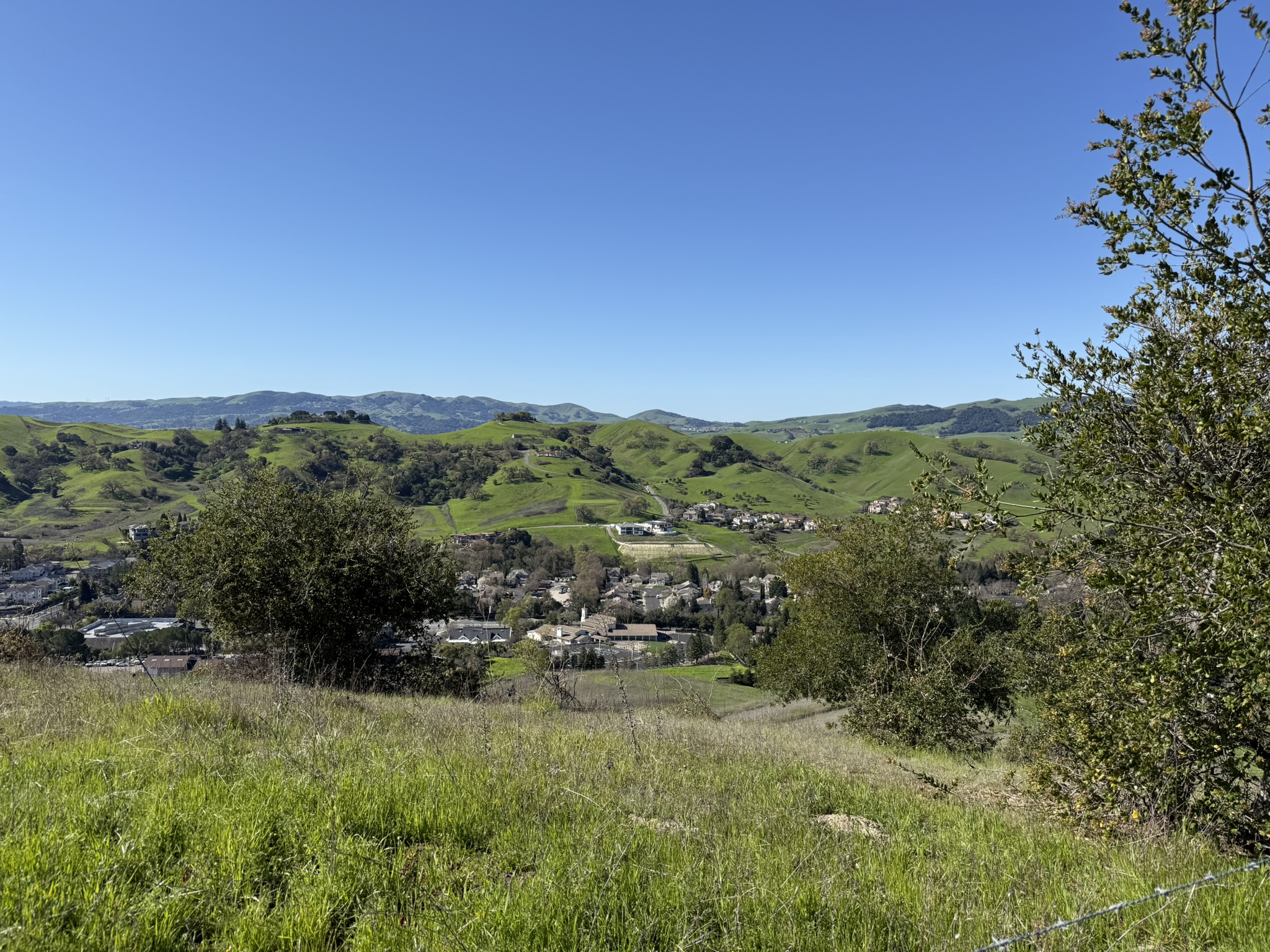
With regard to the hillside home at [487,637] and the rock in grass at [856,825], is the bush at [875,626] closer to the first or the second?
the hillside home at [487,637]

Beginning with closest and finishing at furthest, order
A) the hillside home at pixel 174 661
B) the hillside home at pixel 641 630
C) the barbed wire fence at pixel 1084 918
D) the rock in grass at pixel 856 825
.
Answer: the barbed wire fence at pixel 1084 918, the rock in grass at pixel 856 825, the hillside home at pixel 174 661, the hillside home at pixel 641 630

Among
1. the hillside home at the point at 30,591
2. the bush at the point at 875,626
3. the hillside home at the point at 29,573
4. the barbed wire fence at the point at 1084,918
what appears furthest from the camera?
the hillside home at the point at 29,573

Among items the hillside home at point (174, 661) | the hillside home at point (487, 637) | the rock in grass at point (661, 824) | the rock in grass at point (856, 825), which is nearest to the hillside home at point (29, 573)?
the hillside home at point (174, 661)

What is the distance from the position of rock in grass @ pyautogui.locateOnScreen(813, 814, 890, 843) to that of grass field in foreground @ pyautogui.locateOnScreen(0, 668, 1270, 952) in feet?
0.37

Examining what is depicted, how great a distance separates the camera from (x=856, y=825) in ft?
18.6

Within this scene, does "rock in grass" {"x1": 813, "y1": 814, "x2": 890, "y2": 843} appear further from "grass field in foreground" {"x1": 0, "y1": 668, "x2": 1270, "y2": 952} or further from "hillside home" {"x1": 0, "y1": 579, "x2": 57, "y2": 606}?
"hillside home" {"x1": 0, "y1": 579, "x2": 57, "y2": 606}

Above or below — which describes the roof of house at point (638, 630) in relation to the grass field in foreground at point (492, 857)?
below

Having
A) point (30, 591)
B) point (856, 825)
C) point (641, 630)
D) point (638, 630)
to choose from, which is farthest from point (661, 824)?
point (30, 591)

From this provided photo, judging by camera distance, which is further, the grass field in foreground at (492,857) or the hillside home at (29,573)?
the hillside home at (29,573)

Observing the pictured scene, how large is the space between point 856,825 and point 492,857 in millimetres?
3393

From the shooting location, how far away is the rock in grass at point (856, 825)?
17.1ft

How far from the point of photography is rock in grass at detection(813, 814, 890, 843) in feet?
17.1

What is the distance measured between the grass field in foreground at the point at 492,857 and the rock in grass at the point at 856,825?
0.11m

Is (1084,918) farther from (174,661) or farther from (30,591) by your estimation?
(30,591)
